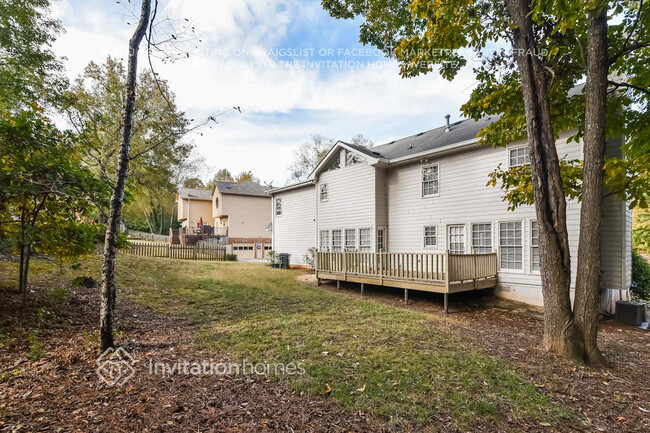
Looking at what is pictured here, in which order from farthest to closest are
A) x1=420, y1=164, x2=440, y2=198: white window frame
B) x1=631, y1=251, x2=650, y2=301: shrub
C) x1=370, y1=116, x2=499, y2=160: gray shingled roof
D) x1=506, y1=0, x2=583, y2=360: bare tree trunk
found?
x1=370, y1=116, x2=499, y2=160: gray shingled roof → x1=420, y1=164, x2=440, y2=198: white window frame → x1=631, y1=251, x2=650, y2=301: shrub → x1=506, y1=0, x2=583, y2=360: bare tree trunk

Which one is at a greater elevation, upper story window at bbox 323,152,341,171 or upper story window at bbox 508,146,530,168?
upper story window at bbox 323,152,341,171

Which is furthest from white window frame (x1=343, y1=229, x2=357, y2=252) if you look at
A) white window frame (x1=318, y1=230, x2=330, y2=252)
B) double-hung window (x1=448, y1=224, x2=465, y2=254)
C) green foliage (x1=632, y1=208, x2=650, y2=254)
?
green foliage (x1=632, y1=208, x2=650, y2=254)

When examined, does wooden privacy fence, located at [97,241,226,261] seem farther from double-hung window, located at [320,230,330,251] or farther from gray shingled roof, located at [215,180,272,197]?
gray shingled roof, located at [215,180,272,197]

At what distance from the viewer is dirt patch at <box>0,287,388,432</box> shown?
248 cm

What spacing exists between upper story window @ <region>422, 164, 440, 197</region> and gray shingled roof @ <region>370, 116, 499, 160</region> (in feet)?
2.49

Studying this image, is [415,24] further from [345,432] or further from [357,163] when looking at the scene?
[345,432]

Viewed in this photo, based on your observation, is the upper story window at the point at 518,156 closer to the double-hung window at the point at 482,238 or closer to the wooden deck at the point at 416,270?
the double-hung window at the point at 482,238

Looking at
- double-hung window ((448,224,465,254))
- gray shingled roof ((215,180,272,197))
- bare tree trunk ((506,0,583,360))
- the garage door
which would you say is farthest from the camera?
gray shingled roof ((215,180,272,197))

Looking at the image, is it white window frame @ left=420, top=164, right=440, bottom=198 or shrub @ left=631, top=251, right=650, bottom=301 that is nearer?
shrub @ left=631, top=251, right=650, bottom=301

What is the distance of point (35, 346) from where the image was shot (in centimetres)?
373

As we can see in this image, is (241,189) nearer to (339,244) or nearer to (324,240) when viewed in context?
(324,240)

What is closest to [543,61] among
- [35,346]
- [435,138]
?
[435,138]

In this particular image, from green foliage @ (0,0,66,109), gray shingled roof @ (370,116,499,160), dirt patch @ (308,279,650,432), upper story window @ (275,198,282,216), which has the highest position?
green foliage @ (0,0,66,109)

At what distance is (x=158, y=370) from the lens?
346 centimetres
